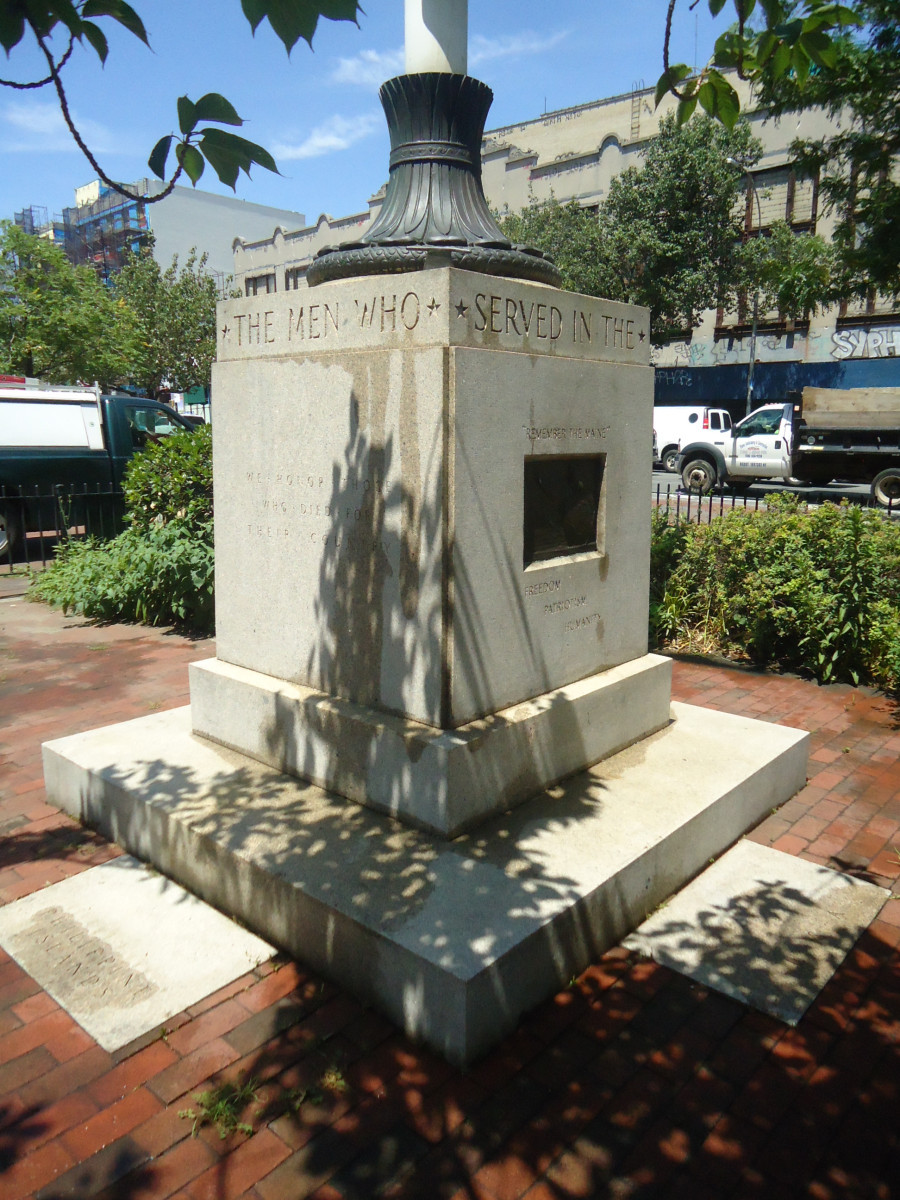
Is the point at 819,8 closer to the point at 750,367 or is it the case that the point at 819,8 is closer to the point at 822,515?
the point at 822,515

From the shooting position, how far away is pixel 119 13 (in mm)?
2008

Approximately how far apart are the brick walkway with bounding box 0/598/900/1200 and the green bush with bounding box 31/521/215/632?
5.40 meters

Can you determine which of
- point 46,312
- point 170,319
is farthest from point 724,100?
point 170,319

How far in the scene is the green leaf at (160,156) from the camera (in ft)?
7.34

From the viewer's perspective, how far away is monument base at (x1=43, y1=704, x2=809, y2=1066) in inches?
113

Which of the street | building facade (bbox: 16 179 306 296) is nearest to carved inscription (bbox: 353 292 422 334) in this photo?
the street

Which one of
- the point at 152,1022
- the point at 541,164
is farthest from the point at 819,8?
the point at 541,164

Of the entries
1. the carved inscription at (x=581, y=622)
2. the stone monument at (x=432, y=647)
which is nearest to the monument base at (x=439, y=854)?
the stone monument at (x=432, y=647)

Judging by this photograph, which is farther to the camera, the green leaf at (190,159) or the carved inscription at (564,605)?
the carved inscription at (564,605)

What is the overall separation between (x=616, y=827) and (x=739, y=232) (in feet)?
98.7

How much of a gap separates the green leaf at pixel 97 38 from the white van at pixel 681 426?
24428 mm

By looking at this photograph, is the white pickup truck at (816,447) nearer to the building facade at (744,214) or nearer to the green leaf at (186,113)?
the building facade at (744,214)

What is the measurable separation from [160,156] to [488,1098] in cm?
273

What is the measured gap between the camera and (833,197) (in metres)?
13.1
